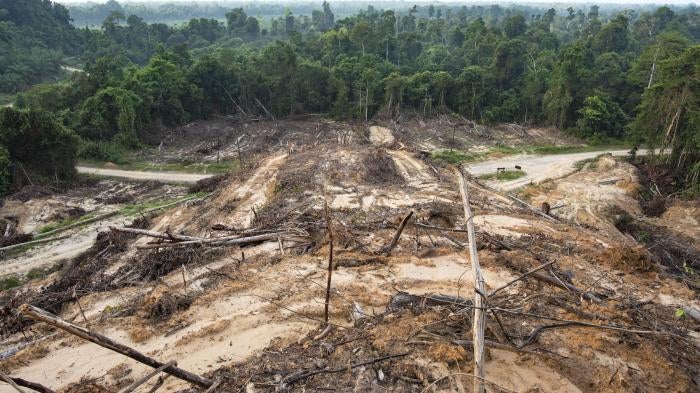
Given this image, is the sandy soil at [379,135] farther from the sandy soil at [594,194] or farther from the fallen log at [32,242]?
the fallen log at [32,242]

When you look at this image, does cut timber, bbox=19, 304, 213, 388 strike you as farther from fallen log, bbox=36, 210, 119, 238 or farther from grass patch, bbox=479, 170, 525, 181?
grass patch, bbox=479, 170, 525, 181

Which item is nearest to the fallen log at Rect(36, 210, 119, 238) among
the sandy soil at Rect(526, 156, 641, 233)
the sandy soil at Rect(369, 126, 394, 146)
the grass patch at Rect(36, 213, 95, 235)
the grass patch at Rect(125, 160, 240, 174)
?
the grass patch at Rect(36, 213, 95, 235)

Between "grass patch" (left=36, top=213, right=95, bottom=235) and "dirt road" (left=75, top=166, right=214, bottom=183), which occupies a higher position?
"grass patch" (left=36, top=213, right=95, bottom=235)

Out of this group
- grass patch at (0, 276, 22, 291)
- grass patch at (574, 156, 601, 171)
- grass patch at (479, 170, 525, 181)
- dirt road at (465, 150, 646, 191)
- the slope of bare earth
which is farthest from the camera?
grass patch at (574, 156, 601, 171)

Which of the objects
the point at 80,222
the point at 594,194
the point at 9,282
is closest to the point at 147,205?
the point at 80,222

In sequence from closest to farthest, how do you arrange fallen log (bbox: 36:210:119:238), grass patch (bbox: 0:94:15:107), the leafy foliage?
fallen log (bbox: 36:210:119:238) < the leafy foliage < grass patch (bbox: 0:94:15:107)

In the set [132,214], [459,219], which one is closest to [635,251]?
[459,219]
